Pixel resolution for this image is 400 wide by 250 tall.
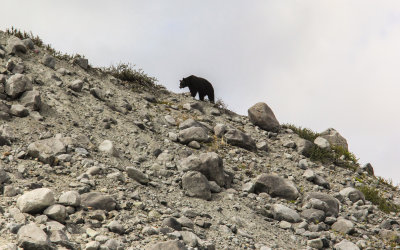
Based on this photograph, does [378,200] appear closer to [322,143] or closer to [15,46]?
[322,143]

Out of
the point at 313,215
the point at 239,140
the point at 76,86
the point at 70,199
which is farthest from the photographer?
the point at 239,140

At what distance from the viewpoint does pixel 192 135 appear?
1154 cm

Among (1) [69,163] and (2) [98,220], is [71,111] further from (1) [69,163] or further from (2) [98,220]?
(2) [98,220]

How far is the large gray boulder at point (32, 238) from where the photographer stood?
16.0ft

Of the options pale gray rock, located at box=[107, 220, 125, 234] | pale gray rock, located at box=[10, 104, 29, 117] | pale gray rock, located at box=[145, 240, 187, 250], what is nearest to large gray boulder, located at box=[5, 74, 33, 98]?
pale gray rock, located at box=[10, 104, 29, 117]

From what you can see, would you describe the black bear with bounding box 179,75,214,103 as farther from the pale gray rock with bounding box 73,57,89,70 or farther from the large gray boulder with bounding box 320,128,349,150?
the large gray boulder with bounding box 320,128,349,150

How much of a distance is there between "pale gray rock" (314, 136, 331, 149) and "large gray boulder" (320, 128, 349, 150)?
0.95 m

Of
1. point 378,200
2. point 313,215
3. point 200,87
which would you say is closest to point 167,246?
point 313,215

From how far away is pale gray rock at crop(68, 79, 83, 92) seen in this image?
39.2ft

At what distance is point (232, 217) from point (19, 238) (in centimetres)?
427

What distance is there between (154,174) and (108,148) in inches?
48.3

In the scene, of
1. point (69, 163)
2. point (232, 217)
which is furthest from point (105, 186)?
point (232, 217)

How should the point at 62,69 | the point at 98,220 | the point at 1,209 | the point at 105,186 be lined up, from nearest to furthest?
the point at 1,209 → the point at 98,220 → the point at 105,186 → the point at 62,69

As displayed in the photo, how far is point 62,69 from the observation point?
12844 mm
